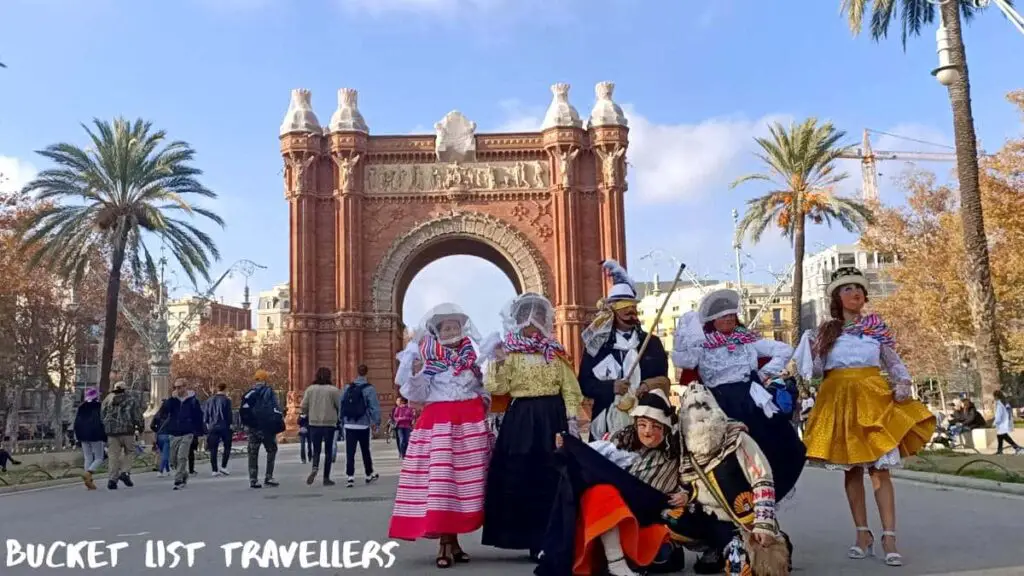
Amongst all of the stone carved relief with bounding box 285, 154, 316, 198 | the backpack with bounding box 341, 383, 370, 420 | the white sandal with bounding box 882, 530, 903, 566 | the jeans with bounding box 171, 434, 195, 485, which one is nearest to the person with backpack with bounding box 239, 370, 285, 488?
the jeans with bounding box 171, 434, 195, 485

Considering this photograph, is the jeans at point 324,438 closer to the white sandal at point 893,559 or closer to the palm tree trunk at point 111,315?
the white sandal at point 893,559

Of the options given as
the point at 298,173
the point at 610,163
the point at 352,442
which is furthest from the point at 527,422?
the point at 298,173

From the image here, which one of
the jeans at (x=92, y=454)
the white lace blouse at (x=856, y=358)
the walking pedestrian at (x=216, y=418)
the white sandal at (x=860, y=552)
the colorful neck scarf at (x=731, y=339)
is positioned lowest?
the white sandal at (x=860, y=552)

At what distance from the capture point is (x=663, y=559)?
5.97m

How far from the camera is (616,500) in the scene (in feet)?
18.2

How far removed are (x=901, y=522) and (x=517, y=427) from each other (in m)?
4.14

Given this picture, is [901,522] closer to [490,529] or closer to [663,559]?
[663,559]

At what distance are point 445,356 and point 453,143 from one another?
30951 millimetres

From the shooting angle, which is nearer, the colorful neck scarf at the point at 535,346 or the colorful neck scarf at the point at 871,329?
the colorful neck scarf at the point at 871,329

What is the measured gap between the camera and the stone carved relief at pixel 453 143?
37.2 meters

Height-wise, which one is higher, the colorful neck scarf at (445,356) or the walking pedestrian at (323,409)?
the colorful neck scarf at (445,356)

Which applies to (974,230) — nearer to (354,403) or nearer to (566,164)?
(354,403)

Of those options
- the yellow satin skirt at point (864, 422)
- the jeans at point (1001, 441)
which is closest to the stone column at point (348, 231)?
the jeans at point (1001, 441)

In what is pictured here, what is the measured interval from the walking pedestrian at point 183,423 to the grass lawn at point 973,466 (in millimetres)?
11641
